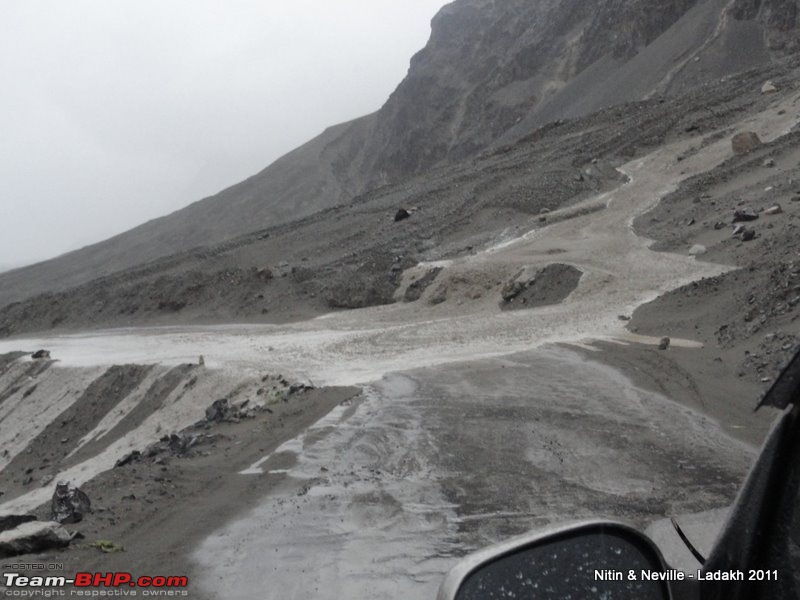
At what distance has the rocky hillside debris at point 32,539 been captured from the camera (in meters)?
6.75

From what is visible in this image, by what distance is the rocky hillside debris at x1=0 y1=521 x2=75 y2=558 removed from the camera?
6.75 metres

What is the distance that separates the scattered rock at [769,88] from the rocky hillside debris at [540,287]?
62.4 feet

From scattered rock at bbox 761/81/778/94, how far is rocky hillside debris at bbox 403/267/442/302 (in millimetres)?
18930

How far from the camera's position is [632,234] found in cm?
2792

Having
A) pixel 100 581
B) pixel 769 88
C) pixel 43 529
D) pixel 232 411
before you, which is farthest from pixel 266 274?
pixel 100 581

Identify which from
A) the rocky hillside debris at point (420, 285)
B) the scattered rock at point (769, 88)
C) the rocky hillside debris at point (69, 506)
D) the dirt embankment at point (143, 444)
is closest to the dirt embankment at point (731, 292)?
the dirt embankment at point (143, 444)

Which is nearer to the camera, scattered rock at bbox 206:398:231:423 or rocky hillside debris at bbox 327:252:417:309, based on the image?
scattered rock at bbox 206:398:231:423

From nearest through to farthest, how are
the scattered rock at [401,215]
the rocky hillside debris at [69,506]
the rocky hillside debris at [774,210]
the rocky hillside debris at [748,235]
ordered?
the rocky hillside debris at [69,506]
the rocky hillside debris at [748,235]
the rocky hillside debris at [774,210]
the scattered rock at [401,215]

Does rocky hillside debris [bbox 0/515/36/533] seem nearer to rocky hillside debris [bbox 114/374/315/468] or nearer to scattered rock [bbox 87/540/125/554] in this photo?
scattered rock [bbox 87/540/125/554]

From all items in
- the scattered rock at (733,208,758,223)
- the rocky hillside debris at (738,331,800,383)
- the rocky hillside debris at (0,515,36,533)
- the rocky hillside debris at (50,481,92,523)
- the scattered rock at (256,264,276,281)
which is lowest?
the scattered rock at (733,208,758,223)

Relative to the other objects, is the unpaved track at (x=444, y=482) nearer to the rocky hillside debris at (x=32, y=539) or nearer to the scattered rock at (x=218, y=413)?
the rocky hillside debris at (x=32, y=539)

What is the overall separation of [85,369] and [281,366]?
25.9 ft

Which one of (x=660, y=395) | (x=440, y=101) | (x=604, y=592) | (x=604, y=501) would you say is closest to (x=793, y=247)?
(x=660, y=395)

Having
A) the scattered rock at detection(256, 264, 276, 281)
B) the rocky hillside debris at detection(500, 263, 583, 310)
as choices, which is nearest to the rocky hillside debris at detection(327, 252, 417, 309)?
the scattered rock at detection(256, 264, 276, 281)
